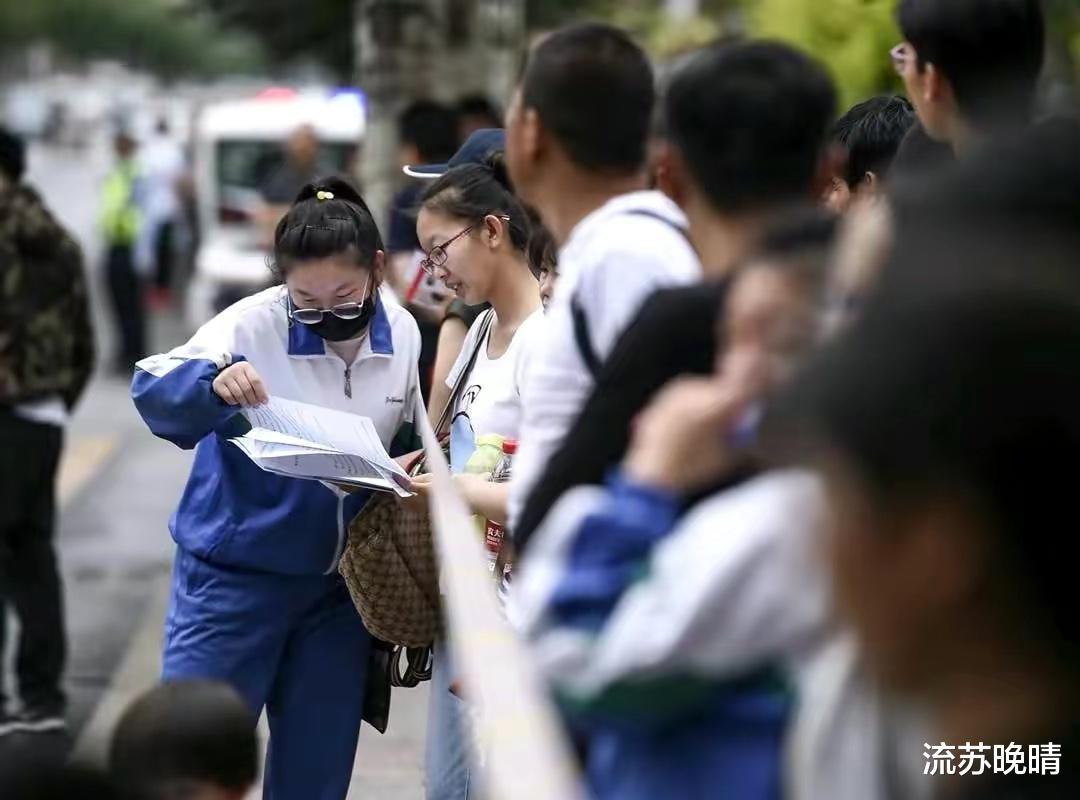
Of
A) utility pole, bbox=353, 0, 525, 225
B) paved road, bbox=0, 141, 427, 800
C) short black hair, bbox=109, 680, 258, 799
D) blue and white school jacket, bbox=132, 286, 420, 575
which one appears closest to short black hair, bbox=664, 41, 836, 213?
short black hair, bbox=109, 680, 258, 799

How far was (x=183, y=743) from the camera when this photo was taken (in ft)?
9.81

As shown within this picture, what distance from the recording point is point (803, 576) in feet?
5.98

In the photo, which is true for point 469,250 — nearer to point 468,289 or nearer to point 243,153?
point 468,289

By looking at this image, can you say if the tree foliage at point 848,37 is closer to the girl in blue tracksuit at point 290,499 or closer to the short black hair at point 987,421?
the girl in blue tracksuit at point 290,499

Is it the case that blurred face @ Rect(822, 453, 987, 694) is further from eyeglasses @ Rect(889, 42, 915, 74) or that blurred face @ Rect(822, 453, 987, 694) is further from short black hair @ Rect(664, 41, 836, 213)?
eyeglasses @ Rect(889, 42, 915, 74)

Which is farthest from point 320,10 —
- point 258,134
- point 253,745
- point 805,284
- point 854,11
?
point 805,284

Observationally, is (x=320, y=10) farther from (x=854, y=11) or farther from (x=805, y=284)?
(x=805, y=284)

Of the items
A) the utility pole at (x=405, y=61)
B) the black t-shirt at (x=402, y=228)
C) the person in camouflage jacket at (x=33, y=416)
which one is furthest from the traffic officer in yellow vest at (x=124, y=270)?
the black t-shirt at (x=402, y=228)

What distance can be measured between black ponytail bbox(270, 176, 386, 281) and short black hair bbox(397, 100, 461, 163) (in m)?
3.26

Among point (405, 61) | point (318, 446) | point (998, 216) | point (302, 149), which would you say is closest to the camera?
point (998, 216)

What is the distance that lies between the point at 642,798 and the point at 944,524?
626 mm

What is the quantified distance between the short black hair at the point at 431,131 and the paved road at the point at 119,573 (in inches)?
83.3

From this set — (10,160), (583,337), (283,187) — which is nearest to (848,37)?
(10,160)

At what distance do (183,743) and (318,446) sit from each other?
1.00 meters
